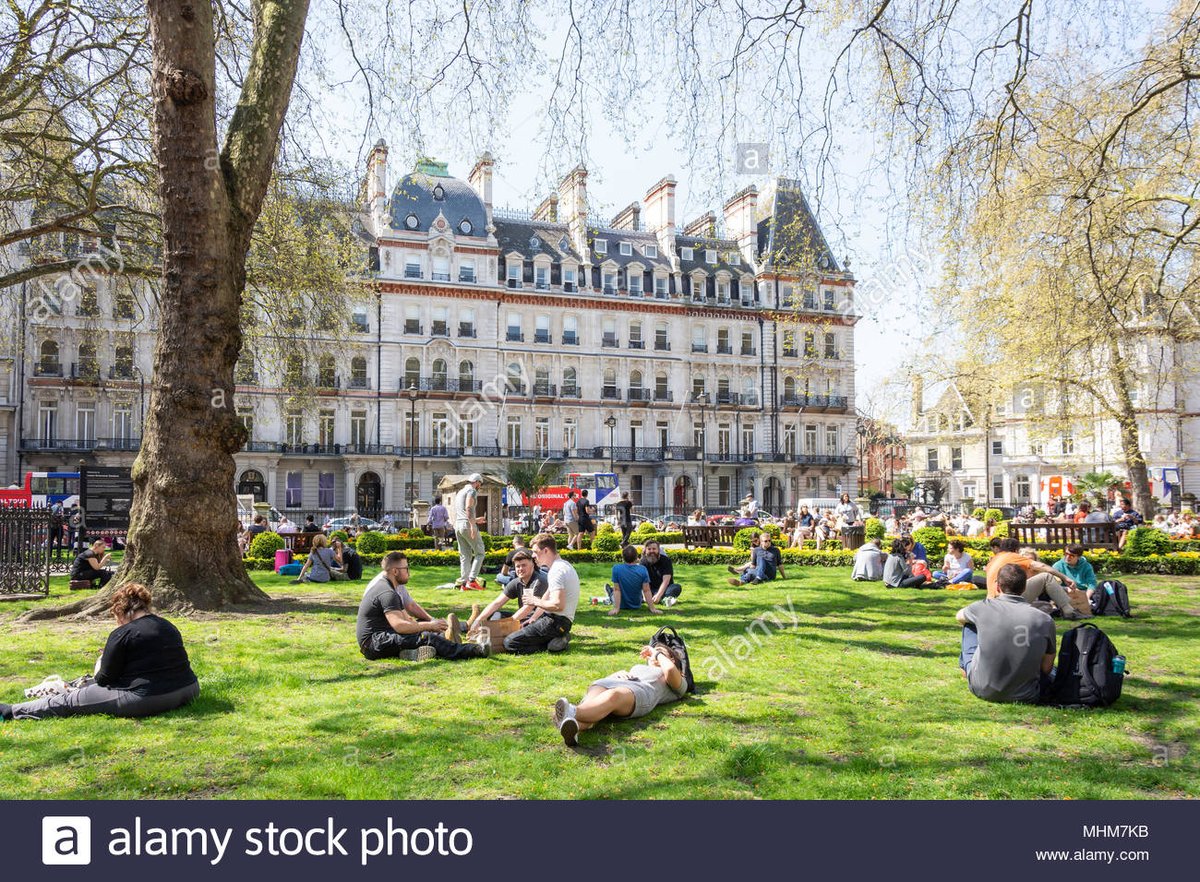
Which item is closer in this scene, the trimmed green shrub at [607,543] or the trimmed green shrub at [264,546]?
the trimmed green shrub at [264,546]

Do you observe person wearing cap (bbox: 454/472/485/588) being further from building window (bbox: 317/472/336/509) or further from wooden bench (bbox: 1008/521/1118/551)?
building window (bbox: 317/472/336/509)

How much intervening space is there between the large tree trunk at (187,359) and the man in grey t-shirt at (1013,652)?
8255 millimetres

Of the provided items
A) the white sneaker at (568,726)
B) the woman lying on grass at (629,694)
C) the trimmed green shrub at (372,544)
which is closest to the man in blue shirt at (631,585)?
the woman lying on grass at (629,694)

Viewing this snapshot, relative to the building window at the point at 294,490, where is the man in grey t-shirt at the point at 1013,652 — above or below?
below

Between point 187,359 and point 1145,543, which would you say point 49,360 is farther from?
point 1145,543

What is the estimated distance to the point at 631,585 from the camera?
11.8 meters

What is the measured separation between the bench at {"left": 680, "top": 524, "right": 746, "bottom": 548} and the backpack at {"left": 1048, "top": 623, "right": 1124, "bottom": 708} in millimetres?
16095

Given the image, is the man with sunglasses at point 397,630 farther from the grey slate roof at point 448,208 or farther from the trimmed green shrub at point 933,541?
the grey slate roof at point 448,208

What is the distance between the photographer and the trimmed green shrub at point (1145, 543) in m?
18.1

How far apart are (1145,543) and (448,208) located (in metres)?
42.2

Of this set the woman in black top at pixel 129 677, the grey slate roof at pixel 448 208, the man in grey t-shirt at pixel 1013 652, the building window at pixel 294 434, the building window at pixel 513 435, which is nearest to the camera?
the woman in black top at pixel 129 677

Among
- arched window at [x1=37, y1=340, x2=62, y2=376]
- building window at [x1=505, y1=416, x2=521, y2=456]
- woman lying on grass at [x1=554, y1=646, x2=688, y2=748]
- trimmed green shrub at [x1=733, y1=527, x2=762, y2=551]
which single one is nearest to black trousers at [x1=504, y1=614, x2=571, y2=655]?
woman lying on grass at [x1=554, y1=646, x2=688, y2=748]

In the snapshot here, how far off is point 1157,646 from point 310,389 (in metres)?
15.3
